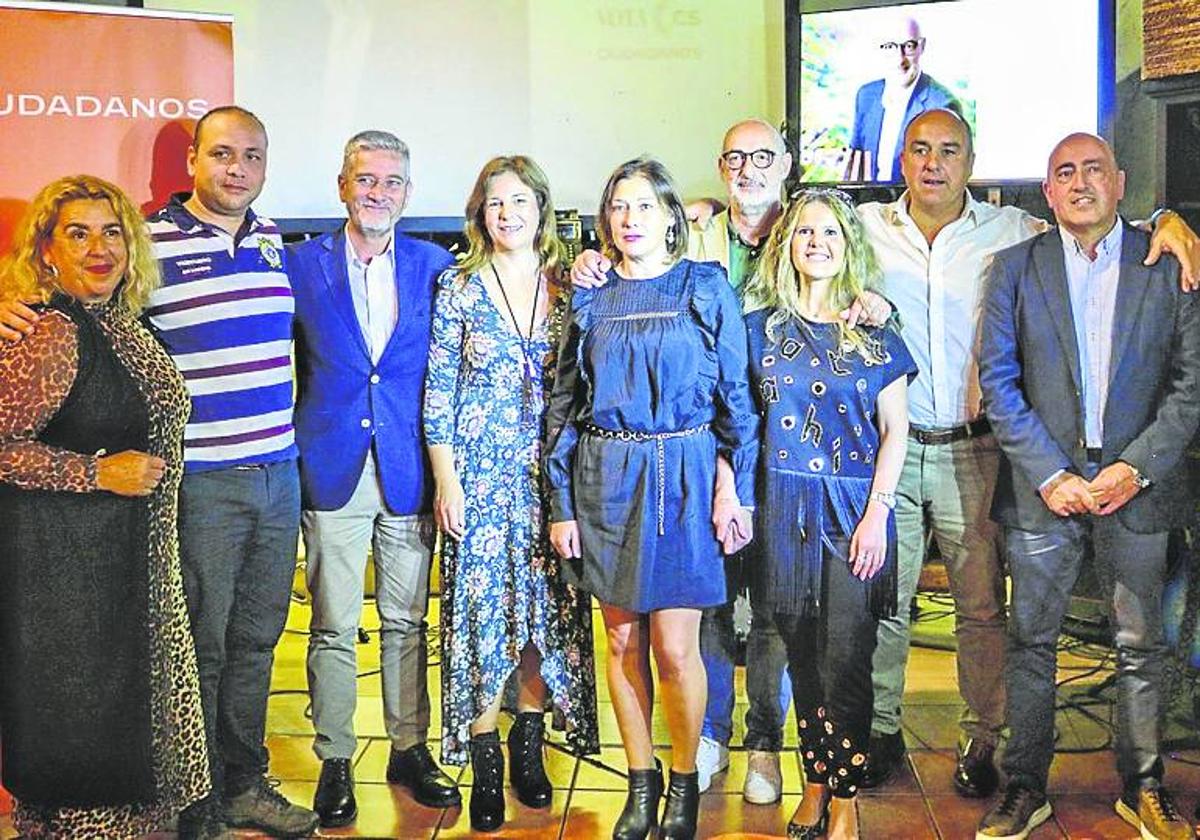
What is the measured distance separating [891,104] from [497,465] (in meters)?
2.39

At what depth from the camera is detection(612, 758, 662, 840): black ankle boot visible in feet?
9.84

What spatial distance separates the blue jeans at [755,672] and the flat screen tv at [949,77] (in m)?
2.06

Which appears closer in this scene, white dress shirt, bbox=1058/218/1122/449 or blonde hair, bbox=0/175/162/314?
blonde hair, bbox=0/175/162/314

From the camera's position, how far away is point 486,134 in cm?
530

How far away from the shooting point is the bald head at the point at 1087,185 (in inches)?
118

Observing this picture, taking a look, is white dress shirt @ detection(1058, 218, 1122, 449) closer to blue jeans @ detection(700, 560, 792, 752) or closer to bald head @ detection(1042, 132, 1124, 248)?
bald head @ detection(1042, 132, 1124, 248)

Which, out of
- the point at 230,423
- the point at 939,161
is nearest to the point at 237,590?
the point at 230,423

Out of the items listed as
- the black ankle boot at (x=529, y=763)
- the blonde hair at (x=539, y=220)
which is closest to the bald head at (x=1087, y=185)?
the blonde hair at (x=539, y=220)

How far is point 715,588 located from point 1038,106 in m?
2.55

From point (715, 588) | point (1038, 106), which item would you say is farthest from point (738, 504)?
point (1038, 106)

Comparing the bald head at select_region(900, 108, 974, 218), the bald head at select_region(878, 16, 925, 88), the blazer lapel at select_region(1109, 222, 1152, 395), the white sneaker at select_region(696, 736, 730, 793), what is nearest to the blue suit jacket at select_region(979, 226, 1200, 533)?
the blazer lapel at select_region(1109, 222, 1152, 395)

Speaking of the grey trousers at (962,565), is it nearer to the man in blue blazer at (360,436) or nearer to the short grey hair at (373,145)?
the man in blue blazer at (360,436)

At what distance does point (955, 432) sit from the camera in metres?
3.28

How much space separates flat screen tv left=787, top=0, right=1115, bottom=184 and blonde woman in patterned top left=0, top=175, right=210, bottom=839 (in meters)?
2.78
